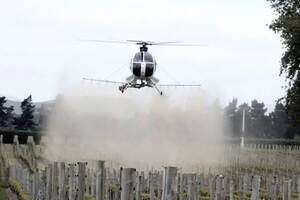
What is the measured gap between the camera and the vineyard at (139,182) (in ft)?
40.5

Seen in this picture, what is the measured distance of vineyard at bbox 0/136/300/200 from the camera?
40.5ft

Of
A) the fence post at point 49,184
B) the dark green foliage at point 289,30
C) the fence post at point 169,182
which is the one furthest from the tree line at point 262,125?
the fence post at point 169,182

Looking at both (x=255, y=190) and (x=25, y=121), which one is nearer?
(x=255, y=190)

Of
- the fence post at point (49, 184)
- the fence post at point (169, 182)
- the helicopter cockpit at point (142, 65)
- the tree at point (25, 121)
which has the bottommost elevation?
the fence post at point (49, 184)

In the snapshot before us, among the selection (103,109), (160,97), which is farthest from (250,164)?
(103,109)

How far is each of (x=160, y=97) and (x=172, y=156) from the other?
763 cm

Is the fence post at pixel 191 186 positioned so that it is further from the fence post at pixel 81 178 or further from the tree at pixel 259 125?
the tree at pixel 259 125

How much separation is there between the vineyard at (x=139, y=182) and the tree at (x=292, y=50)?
3.31 m

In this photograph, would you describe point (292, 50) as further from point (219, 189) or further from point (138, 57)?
point (219, 189)

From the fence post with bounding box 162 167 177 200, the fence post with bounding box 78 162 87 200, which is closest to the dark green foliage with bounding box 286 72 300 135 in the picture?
the fence post with bounding box 78 162 87 200

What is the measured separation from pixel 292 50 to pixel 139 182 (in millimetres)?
27364

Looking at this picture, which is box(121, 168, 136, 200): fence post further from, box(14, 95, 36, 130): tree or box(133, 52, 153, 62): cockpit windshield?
box(14, 95, 36, 130): tree

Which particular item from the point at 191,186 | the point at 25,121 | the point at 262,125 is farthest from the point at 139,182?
the point at 262,125

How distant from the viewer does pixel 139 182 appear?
14516mm
